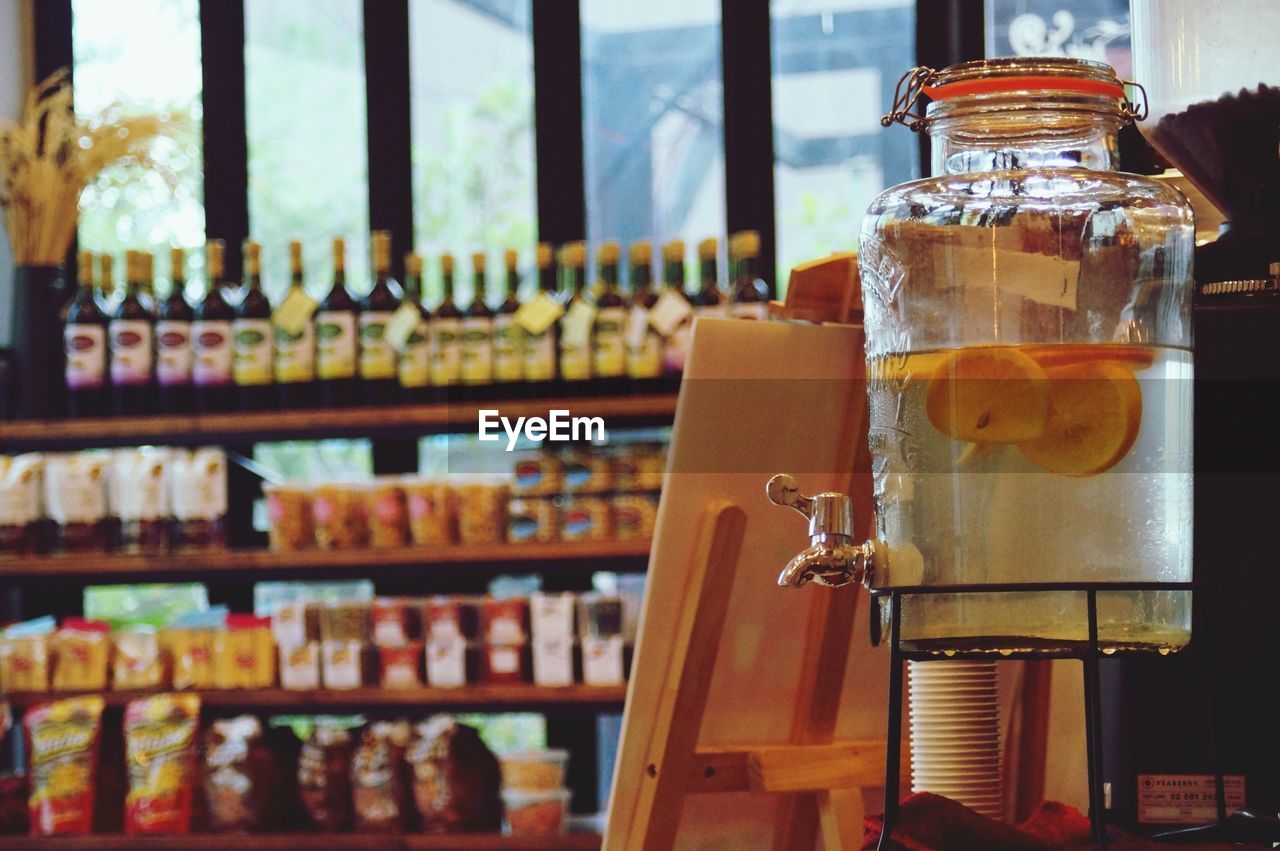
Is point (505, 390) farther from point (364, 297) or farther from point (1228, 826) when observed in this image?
point (1228, 826)

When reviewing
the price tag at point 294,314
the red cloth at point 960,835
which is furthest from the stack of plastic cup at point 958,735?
the price tag at point 294,314

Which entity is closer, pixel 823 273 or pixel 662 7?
pixel 823 273

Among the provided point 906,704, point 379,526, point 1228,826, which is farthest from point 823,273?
point 379,526

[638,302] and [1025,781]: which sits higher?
[638,302]

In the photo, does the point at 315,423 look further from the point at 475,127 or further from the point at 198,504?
the point at 475,127

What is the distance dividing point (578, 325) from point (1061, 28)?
4.54ft

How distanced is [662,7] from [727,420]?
252 cm

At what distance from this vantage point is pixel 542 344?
3266mm

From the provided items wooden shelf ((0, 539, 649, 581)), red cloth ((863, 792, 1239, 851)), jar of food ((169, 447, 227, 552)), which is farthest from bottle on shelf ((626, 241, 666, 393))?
red cloth ((863, 792, 1239, 851))

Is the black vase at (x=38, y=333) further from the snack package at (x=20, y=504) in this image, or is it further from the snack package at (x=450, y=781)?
the snack package at (x=450, y=781)

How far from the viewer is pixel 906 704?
1619 millimetres

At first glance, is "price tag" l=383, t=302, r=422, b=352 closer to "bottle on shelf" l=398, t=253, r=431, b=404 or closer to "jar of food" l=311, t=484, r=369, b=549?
"bottle on shelf" l=398, t=253, r=431, b=404

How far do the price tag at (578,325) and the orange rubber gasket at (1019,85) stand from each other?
2.35 metres

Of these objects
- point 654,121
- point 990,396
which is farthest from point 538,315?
point 990,396
